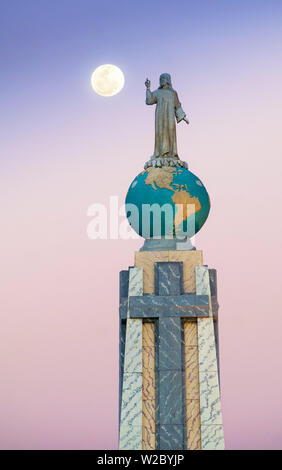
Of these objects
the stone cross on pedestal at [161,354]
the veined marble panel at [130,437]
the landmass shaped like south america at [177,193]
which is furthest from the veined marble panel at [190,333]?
the landmass shaped like south america at [177,193]

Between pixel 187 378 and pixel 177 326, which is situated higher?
pixel 177 326


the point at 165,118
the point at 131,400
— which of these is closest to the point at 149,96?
the point at 165,118

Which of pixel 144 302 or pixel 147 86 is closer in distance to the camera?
pixel 144 302

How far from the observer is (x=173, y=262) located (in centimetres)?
1984

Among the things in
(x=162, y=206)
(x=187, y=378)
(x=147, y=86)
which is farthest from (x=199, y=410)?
(x=147, y=86)

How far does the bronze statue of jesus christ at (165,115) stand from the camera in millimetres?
22703

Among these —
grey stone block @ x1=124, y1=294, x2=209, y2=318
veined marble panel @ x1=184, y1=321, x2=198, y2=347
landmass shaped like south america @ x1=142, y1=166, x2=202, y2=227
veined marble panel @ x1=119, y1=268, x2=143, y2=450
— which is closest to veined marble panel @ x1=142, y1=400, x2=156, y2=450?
veined marble panel @ x1=119, y1=268, x2=143, y2=450

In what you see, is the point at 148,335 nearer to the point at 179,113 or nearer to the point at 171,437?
the point at 171,437

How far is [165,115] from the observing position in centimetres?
2297

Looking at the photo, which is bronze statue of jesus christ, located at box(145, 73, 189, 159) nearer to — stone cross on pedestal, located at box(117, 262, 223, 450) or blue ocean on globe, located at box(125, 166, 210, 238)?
blue ocean on globe, located at box(125, 166, 210, 238)

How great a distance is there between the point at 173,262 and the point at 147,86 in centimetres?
708

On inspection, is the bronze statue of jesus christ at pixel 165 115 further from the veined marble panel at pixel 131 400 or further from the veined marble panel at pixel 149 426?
the veined marble panel at pixel 149 426

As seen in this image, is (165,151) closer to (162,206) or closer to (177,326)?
(162,206)

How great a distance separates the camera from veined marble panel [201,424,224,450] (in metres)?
17.9
